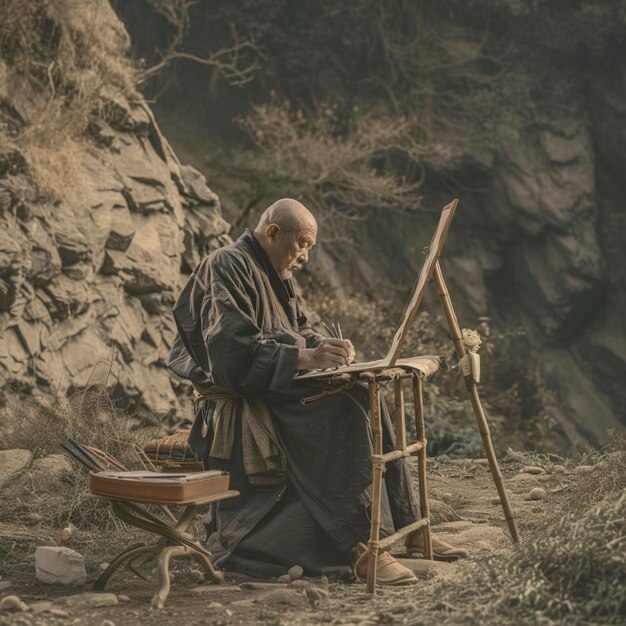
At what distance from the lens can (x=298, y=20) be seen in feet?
45.1

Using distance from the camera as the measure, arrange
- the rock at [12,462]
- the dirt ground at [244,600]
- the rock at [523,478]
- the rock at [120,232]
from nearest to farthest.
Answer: the dirt ground at [244,600]
the rock at [12,462]
the rock at [523,478]
the rock at [120,232]

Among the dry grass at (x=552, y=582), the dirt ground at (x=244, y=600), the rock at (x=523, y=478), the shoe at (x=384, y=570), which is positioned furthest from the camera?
the rock at (x=523, y=478)

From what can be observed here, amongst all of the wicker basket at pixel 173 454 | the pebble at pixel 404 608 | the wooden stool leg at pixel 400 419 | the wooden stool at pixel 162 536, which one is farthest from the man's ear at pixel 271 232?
the pebble at pixel 404 608

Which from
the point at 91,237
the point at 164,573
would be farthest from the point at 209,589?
the point at 91,237

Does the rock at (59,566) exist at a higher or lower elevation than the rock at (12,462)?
lower

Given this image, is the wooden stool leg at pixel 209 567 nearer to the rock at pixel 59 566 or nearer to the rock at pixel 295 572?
the rock at pixel 295 572

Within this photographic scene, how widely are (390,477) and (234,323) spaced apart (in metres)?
1.00

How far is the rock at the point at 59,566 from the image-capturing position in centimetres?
411

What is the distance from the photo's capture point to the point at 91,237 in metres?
8.20

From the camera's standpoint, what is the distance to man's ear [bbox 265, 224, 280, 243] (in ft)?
15.7

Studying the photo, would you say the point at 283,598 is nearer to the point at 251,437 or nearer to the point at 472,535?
the point at 251,437

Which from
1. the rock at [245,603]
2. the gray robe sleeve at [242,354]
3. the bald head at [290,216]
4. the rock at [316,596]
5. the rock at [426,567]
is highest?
the bald head at [290,216]

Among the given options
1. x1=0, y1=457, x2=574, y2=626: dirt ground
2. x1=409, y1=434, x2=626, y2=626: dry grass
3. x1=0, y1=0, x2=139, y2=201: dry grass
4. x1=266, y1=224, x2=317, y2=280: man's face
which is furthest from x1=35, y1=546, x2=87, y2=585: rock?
x1=0, y1=0, x2=139, y2=201: dry grass

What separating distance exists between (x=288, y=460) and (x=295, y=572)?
19.0 inches
